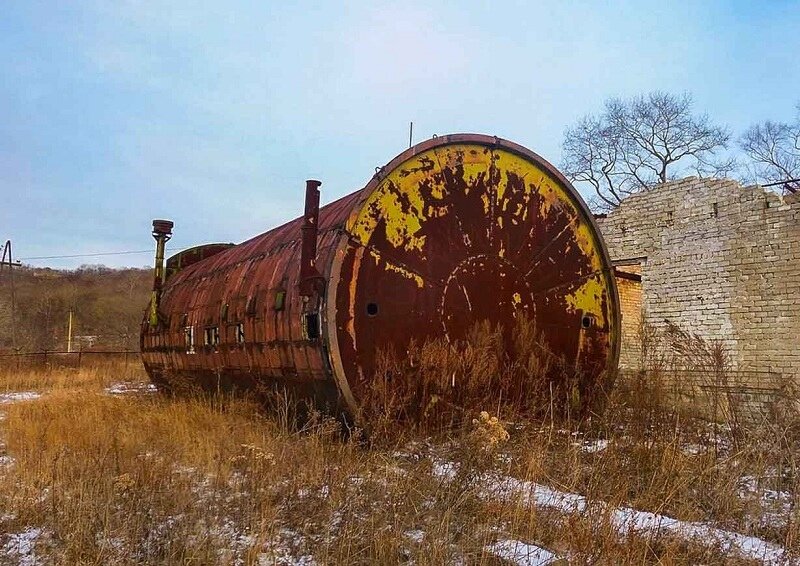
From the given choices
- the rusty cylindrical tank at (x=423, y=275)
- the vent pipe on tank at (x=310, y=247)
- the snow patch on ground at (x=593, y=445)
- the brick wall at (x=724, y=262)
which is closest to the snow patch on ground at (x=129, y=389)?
the rusty cylindrical tank at (x=423, y=275)

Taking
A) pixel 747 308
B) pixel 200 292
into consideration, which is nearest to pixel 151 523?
pixel 200 292

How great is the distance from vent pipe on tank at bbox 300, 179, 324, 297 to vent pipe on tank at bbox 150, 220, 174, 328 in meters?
6.19

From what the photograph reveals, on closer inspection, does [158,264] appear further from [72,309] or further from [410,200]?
[72,309]

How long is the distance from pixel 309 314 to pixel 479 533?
2.65 meters

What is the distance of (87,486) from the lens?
4004mm

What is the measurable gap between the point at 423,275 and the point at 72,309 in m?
56.4

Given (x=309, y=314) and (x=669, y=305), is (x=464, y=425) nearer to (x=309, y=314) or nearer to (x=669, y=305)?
(x=309, y=314)

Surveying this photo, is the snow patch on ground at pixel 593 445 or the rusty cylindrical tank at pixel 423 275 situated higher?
the rusty cylindrical tank at pixel 423 275

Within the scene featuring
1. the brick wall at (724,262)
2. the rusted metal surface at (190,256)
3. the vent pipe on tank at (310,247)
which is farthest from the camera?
the rusted metal surface at (190,256)

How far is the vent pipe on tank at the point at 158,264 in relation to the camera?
10.7 metres

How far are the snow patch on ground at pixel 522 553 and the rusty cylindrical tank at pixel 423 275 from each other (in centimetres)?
220

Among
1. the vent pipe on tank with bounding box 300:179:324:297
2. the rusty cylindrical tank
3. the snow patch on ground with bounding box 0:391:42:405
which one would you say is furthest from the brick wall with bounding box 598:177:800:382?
the snow patch on ground with bounding box 0:391:42:405

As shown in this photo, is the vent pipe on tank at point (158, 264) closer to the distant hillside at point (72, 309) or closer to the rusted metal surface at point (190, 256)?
the rusted metal surface at point (190, 256)

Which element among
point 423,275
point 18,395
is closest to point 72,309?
point 18,395
